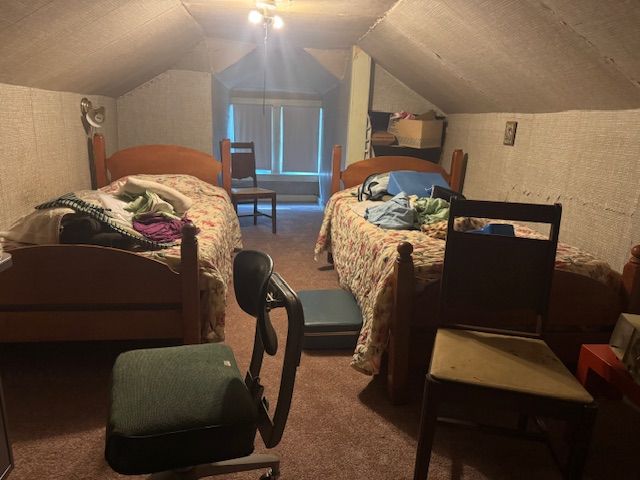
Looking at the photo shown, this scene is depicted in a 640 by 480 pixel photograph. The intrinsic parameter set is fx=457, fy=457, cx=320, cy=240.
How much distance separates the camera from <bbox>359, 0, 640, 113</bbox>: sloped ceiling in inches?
67.8

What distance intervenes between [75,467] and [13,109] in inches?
73.0

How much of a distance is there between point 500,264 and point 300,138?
5.14 m

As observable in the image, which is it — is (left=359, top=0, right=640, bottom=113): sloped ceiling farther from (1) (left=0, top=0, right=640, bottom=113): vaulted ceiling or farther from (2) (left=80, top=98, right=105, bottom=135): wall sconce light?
(2) (left=80, top=98, right=105, bottom=135): wall sconce light

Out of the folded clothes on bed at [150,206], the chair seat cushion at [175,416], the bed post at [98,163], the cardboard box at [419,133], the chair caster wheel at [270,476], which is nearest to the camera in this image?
the chair seat cushion at [175,416]

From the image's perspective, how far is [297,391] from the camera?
2.02m

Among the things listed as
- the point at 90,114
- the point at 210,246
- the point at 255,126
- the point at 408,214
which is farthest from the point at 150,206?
the point at 255,126

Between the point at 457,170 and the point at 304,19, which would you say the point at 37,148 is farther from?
the point at 457,170

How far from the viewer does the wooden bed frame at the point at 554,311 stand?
184 cm

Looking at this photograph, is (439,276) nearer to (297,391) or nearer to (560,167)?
(297,391)

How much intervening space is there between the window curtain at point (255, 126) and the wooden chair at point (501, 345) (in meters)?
5.01

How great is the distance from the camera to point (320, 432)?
1.76 m

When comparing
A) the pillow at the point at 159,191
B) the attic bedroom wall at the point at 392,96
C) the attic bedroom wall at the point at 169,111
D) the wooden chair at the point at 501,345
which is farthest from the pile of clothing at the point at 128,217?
the attic bedroom wall at the point at 392,96

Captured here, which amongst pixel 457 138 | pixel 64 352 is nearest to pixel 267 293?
pixel 64 352

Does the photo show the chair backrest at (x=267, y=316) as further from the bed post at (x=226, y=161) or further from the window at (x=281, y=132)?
the window at (x=281, y=132)
